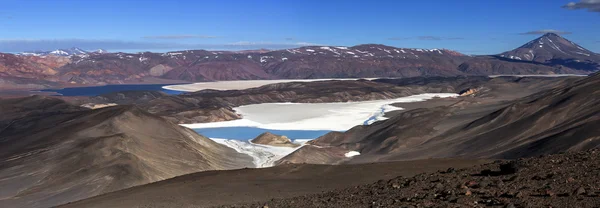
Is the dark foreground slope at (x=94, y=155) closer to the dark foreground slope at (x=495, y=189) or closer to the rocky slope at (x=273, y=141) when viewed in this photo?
the rocky slope at (x=273, y=141)

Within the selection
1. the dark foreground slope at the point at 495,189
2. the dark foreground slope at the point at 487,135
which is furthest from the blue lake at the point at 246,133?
the dark foreground slope at the point at 495,189

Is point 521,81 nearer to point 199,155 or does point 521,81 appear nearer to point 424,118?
point 424,118

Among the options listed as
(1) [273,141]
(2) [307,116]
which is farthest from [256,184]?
(2) [307,116]

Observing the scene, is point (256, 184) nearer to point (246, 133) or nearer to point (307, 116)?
point (246, 133)

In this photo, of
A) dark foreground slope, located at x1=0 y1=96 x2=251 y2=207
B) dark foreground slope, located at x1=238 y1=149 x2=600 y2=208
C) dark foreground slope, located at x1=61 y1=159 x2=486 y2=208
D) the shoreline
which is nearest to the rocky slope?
dark foreground slope, located at x1=0 y1=96 x2=251 y2=207

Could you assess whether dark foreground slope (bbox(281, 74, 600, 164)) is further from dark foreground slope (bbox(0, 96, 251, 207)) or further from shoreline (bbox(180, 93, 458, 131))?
shoreline (bbox(180, 93, 458, 131))

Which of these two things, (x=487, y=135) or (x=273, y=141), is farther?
(x=273, y=141)
